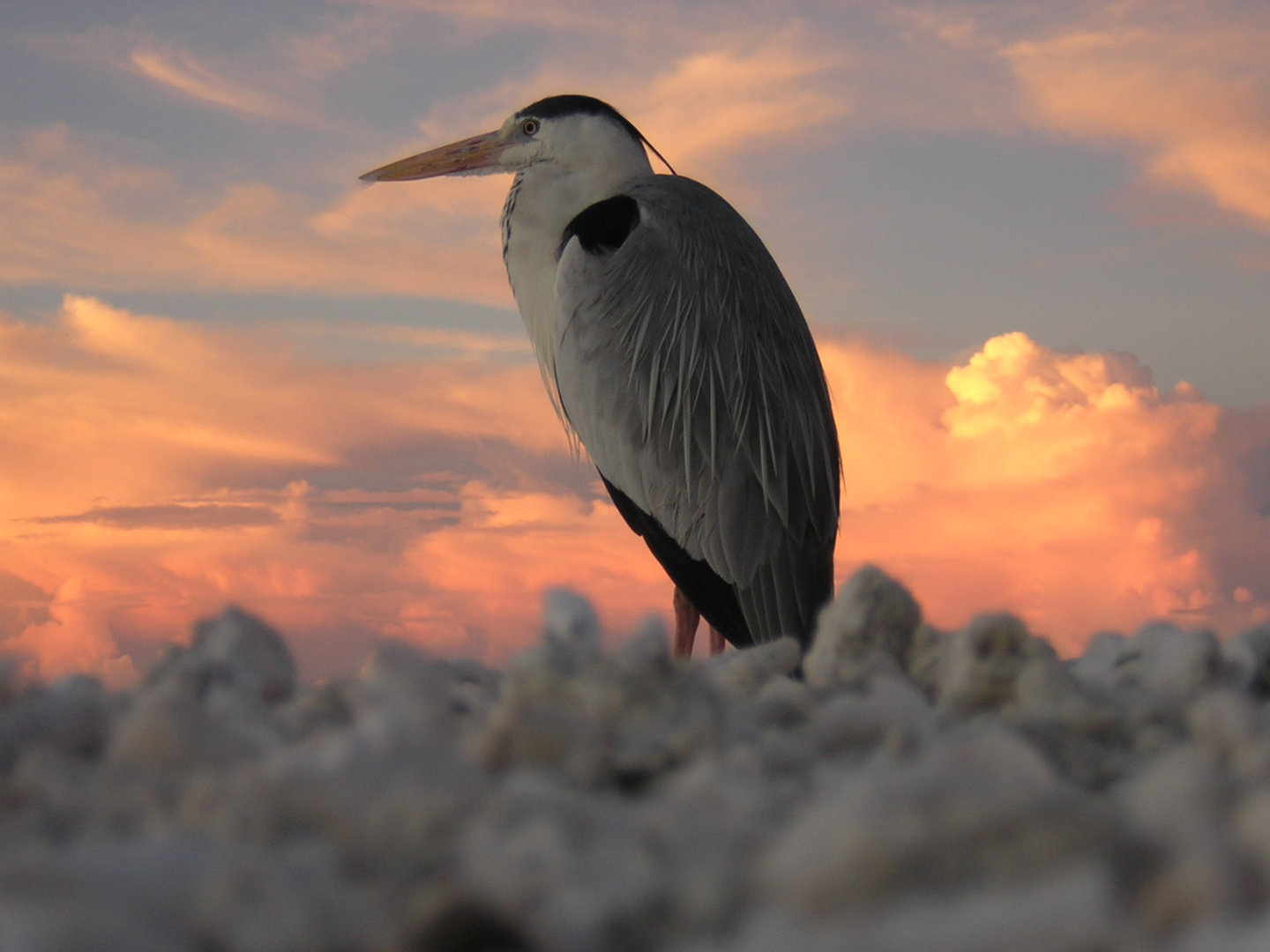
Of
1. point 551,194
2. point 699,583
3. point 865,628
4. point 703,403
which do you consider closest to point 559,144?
point 551,194

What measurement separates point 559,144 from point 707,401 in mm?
1277

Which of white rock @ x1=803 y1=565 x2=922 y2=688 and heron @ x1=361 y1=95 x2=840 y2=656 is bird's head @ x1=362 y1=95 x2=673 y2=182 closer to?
heron @ x1=361 y1=95 x2=840 y2=656

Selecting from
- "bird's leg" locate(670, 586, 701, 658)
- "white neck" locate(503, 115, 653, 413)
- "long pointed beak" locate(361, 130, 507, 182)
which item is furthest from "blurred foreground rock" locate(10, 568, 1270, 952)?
"long pointed beak" locate(361, 130, 507, 182)

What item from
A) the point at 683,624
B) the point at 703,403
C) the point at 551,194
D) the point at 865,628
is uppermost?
the point at 551,194

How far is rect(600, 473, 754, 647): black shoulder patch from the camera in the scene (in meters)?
3.25

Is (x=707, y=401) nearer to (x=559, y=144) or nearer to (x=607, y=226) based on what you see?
(x=607, y=226)

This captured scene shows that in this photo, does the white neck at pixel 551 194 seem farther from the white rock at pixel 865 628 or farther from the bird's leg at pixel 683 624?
the white rock at pixel 865 628

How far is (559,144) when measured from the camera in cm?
398

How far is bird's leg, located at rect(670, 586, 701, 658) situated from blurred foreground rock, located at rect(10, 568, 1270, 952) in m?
2.20

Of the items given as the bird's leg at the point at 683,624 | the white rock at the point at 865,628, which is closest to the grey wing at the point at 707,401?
the bird's leg at the point at 683,624

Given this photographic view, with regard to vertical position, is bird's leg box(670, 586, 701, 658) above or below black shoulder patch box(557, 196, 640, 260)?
below

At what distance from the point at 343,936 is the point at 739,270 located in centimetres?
288

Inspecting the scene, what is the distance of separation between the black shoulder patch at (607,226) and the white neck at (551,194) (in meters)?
0.29

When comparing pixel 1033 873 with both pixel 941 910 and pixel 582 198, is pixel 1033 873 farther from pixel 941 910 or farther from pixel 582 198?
pixel 582 198
